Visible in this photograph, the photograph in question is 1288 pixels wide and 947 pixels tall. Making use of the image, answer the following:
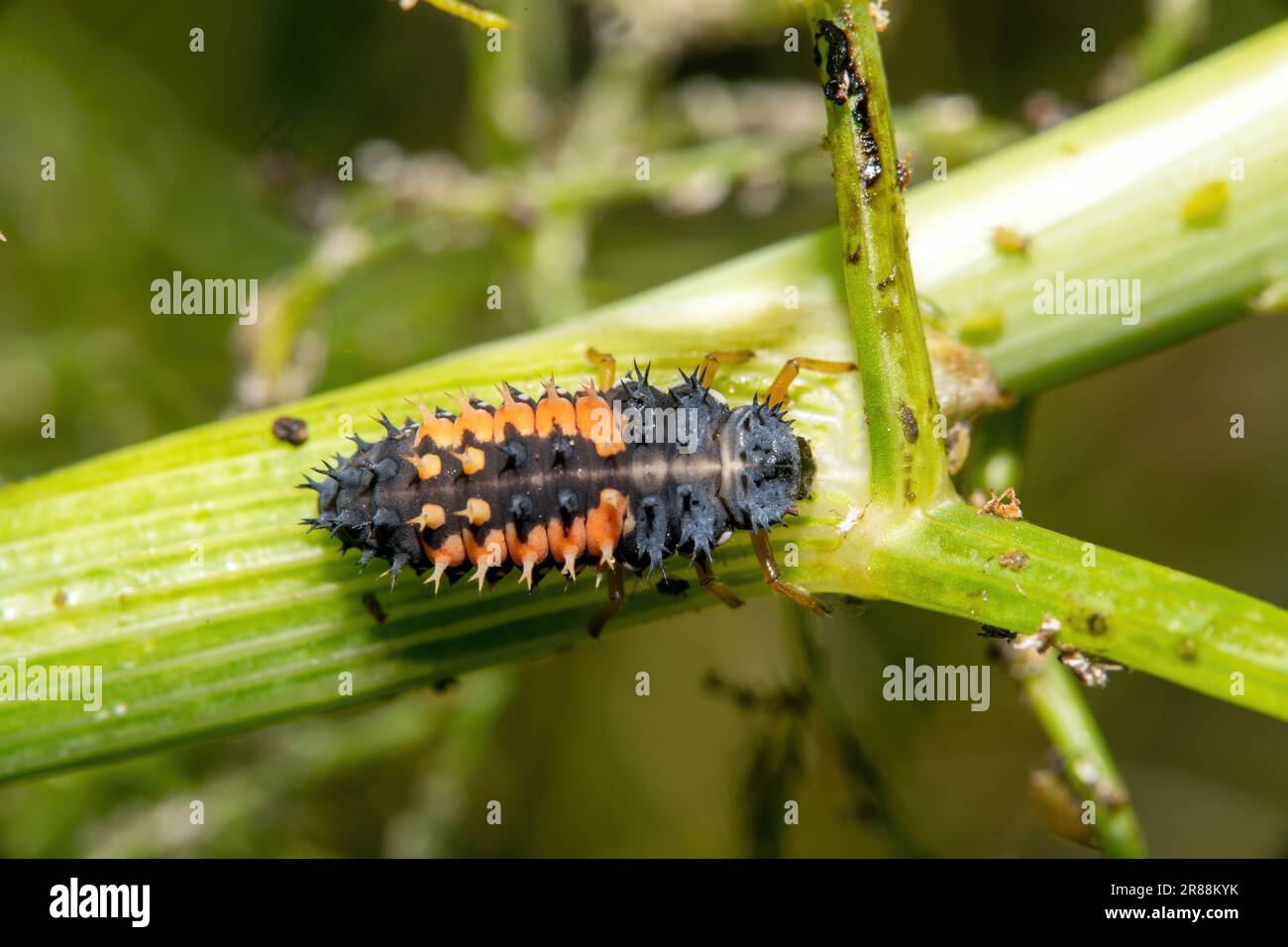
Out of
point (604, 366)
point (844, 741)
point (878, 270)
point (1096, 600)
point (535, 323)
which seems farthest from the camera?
point (535, 323)

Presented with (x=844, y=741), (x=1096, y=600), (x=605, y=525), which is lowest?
(x=844, y=741)

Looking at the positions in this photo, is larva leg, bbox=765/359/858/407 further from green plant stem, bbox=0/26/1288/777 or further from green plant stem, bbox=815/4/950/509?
green plant stem, bbox=815/4/950/509

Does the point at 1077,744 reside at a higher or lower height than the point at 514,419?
lower

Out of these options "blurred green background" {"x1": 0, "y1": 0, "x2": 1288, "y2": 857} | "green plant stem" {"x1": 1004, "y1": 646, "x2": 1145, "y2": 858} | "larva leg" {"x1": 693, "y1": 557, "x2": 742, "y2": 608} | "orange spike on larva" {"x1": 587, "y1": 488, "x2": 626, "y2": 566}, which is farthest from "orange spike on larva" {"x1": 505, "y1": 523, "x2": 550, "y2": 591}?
"blurred green background" {"x1": 0, "y1": 0, "x2": 1288, "y2": 857}

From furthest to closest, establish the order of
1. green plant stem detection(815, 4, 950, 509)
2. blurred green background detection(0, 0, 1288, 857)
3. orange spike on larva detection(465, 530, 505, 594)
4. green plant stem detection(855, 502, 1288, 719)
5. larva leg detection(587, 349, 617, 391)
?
1. blurred green background detection(0, 0, 1288, 857)
2. larva leg detection(587, 349, 617, 391)
3. orange spike on larva detection(465, 530, 505, 594)
4. green plant stem detection(815, 4, 950, 509)
5. green plant stem detection(855, 502, 1288, 719)

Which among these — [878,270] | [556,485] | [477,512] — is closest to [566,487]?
[556,485]

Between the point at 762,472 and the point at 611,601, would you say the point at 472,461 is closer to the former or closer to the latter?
the point at 611,601

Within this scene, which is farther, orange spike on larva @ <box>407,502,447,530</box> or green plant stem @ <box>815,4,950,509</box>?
orange spike on larva @ <box>407,502,447,530</box>
